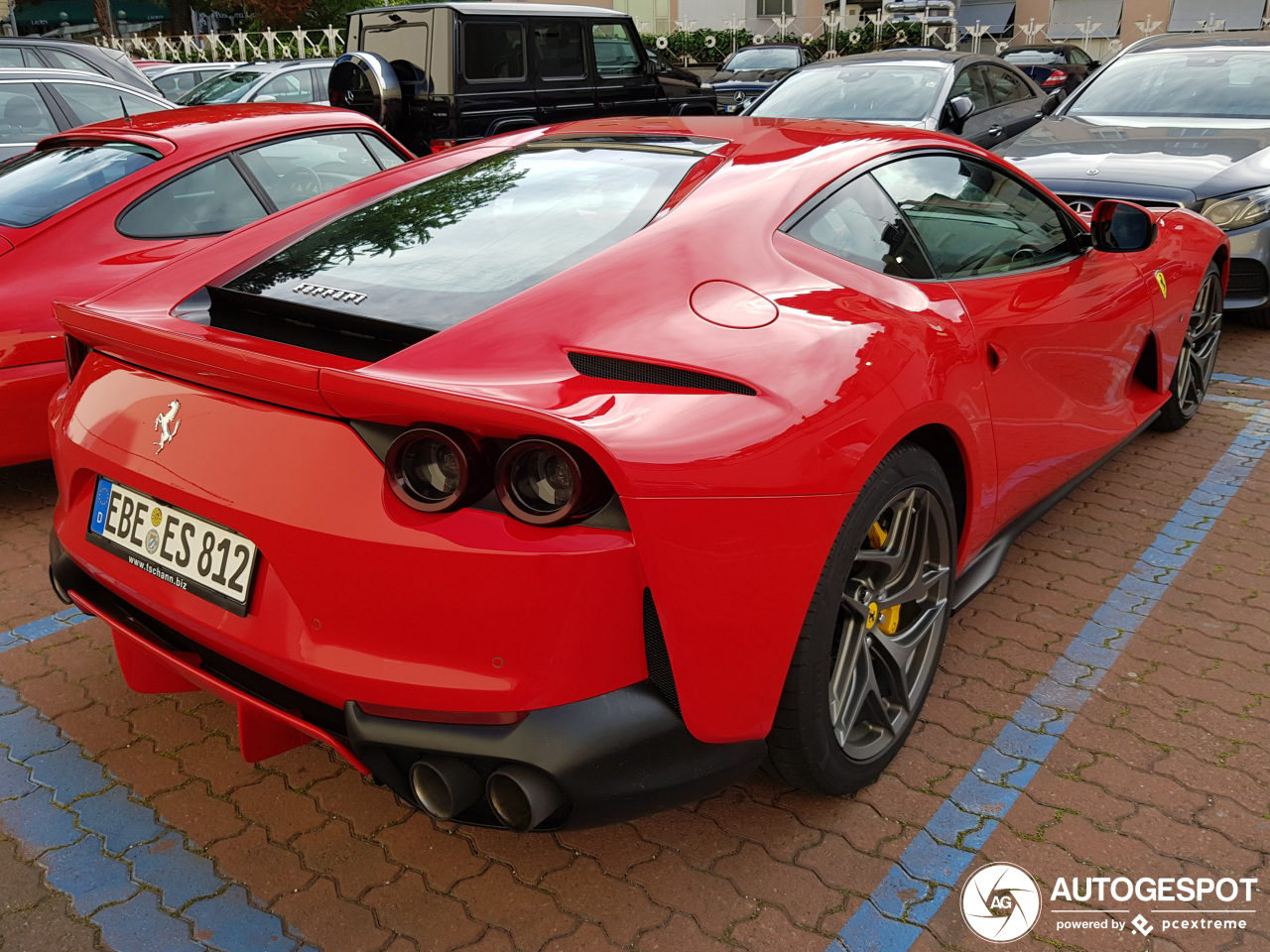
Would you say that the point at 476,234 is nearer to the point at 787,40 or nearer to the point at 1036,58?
the point at 1036,58

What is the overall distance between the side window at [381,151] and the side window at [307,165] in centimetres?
4

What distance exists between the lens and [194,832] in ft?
8.00

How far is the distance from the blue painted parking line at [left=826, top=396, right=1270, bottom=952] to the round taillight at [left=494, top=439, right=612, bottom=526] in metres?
1.07

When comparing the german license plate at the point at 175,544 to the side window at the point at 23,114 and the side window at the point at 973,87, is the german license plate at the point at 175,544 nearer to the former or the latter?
the side window at the point at 23,114

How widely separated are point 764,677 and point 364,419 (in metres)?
0.89

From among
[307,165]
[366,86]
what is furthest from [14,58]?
[307,165]

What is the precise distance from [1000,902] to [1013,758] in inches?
21.1

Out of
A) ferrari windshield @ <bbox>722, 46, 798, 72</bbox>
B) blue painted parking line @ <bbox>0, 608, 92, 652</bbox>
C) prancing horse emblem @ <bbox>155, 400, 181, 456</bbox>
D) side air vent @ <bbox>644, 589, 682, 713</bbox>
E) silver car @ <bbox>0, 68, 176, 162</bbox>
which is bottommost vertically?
blue painted parking line @ <bbox>0, 608, 92, 652</bbox>

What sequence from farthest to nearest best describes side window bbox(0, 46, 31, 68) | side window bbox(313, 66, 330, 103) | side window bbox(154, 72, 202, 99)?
1. side window bbox(154, 72, 202, 99)
2. side window bbox(313, 66, 330, 103)
3. side window bbox(0, 46, 31, 68)

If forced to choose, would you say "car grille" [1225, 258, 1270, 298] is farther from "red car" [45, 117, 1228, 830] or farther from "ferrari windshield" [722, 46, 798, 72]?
"ferrari windshield" [722, 46, 798, 72]

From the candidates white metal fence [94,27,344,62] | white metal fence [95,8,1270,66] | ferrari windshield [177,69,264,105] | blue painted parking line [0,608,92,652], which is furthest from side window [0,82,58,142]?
white metal fence [95,8,1270,66]

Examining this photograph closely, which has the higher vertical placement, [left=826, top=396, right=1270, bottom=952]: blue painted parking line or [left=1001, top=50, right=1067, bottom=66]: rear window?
[left=1001, top=50, right=1067, bottom=66]: rear window

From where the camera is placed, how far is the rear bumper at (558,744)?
1838 millimetres

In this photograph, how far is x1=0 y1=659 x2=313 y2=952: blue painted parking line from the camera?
7.06 ft
